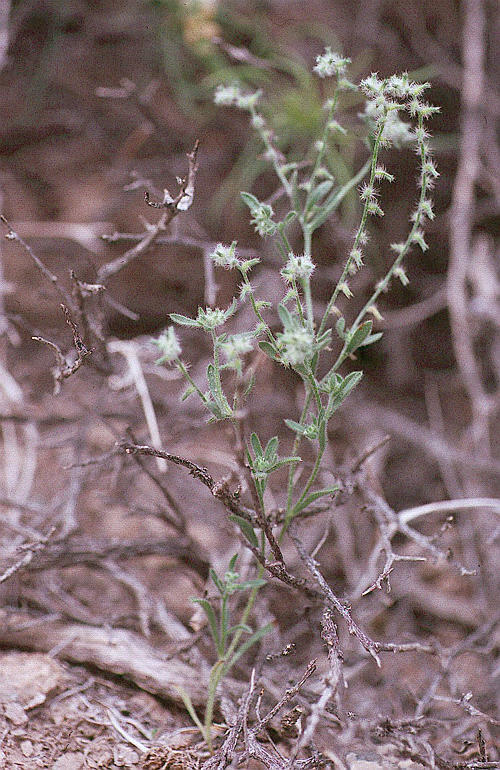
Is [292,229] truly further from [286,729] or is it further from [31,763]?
[31,763]

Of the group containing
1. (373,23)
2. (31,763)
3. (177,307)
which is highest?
(373,23)

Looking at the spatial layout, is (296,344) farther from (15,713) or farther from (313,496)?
(15,713)

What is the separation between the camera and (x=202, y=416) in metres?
1.84

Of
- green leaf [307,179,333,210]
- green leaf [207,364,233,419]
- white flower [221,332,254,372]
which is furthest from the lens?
green leaf [307,179,333,210]

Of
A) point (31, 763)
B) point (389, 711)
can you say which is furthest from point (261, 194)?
point (31, 763)

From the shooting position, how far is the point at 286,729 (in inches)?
46.9

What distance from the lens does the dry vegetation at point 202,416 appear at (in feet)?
4.08

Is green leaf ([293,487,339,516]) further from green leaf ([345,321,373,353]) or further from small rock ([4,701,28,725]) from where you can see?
small rock ([4,701,28,725])

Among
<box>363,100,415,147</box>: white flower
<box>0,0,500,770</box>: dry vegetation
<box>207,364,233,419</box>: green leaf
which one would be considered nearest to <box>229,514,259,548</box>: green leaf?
<box>0,0,500,770</box>: dry vegetation

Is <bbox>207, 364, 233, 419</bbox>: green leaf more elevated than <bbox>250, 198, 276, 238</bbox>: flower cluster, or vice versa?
<bbox>250, 198, 276, 238</bbox>: flower cluster

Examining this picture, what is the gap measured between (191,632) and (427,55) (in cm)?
232

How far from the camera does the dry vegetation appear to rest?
4.08 ft

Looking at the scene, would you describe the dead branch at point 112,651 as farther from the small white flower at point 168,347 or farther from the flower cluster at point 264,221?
the flower cluster at point 264,221

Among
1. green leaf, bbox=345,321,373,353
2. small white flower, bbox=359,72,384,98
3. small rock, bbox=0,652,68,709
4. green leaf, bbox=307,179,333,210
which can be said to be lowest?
small rock, bbox=0,652,68,709
